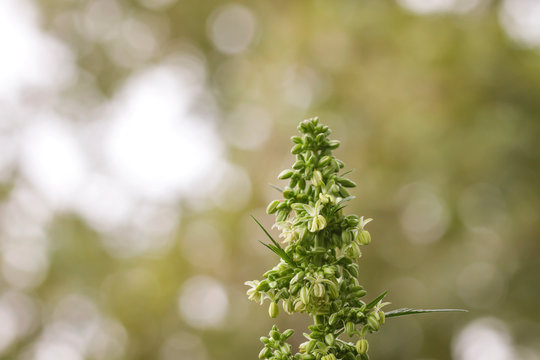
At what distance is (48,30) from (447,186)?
15648 millimetres

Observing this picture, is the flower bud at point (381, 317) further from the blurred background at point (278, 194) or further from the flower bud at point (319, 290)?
the blurred background at point (278, 194)

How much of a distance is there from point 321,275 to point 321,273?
11 mm

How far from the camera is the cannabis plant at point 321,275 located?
1.29 m

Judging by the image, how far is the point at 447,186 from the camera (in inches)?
543

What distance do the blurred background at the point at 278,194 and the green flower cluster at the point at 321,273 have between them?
982 centimetres

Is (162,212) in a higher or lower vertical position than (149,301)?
higher

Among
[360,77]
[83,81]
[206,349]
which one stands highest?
[83,81]

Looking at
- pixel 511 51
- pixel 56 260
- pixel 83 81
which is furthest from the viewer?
pixel 83 81

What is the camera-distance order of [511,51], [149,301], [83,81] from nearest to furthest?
1. [511,51]
2. [149,301]
3. [83,81]

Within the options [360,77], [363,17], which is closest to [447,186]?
[360,77]

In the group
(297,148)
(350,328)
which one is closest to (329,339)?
(350,328)

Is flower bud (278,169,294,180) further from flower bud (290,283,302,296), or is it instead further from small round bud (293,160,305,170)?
flower bud (290,283,302,296)

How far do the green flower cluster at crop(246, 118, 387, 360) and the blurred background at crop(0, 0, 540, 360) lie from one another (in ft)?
32.2

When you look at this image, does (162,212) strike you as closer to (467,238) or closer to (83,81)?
(83,81)
